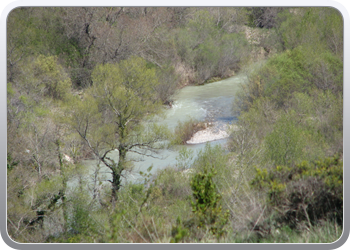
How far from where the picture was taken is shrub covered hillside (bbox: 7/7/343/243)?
4.83 meters

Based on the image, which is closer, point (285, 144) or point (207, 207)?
point (207, 207)

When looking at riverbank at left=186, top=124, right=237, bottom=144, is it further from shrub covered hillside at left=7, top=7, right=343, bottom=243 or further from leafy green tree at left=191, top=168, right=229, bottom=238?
leafy green tree at left=191, top=168, right=229, bottom=238

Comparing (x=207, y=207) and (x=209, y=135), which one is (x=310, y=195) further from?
(x=209, y=135)

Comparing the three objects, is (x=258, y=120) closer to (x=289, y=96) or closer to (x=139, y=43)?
(x=289, y=96)

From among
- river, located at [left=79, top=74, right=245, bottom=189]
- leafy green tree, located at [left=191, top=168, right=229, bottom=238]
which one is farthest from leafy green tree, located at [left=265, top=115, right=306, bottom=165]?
river, located at [left=79, top=74, right=245, bottom=189]

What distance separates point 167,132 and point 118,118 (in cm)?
195

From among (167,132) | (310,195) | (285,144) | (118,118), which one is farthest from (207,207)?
(118,118)

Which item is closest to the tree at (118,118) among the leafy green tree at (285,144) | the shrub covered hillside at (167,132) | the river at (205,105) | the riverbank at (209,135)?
the shrub covered hillside at (167,132)

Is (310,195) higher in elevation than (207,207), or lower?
higher

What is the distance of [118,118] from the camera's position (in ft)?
40.6

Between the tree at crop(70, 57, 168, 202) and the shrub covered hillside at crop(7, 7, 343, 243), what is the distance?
59 millimetres

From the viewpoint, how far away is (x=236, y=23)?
28.0m

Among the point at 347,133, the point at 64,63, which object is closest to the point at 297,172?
the point at 347,133

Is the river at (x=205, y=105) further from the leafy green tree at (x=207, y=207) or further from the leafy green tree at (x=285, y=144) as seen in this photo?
the leafy green tree at (x=207, y=207)
